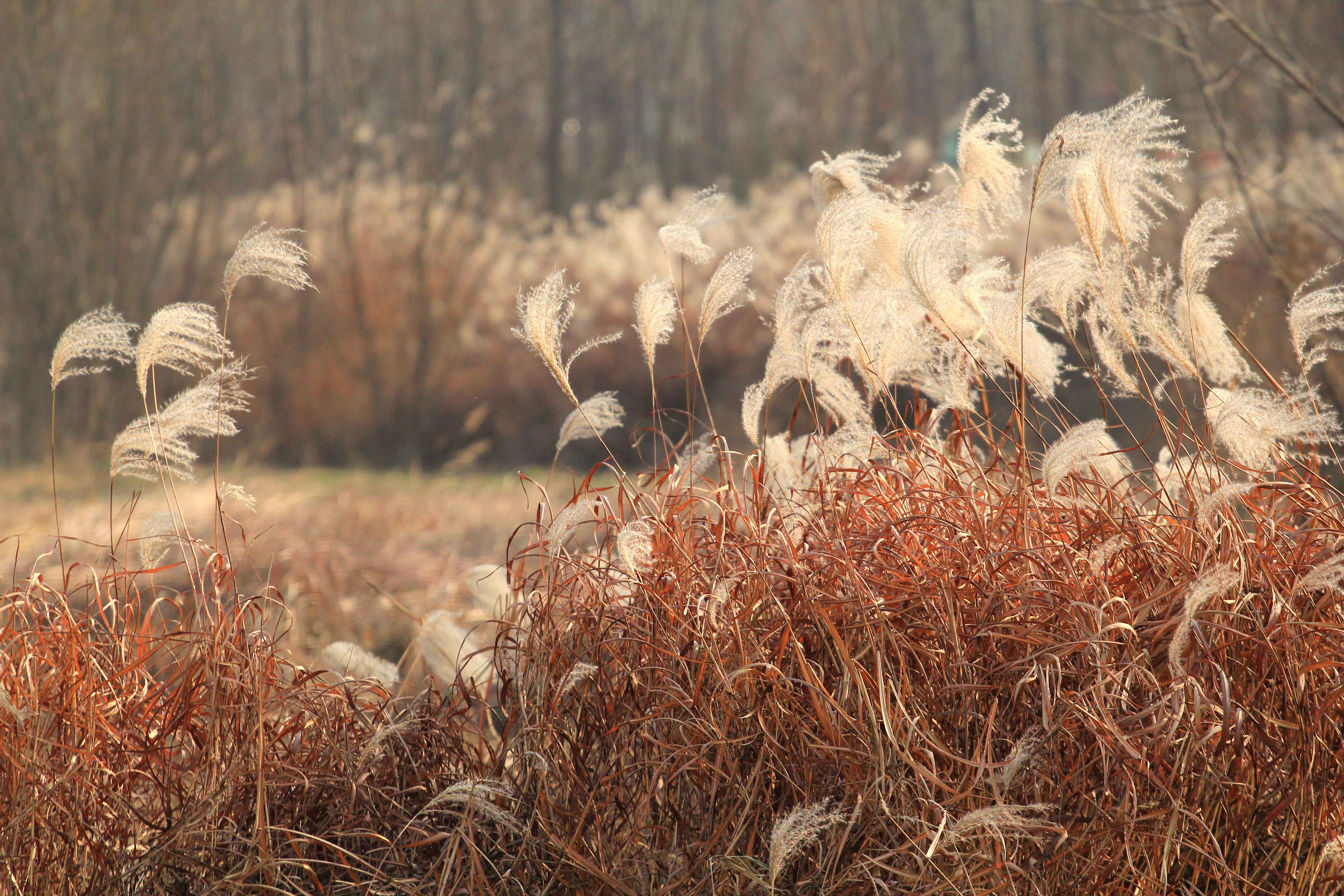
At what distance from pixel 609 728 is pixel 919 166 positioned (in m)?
7.89

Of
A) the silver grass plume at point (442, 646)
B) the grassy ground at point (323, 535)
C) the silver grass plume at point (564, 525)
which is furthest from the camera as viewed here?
the grassy ground at point (323, 535)

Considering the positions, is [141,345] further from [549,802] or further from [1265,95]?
[1265,95]

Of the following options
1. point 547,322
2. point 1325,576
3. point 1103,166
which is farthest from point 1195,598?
point 547,322

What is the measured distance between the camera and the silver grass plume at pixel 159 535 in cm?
176

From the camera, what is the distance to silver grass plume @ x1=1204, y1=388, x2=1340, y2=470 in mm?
1646

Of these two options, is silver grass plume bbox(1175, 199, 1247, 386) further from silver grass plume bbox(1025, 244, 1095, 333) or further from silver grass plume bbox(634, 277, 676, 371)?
silver grass plume bbox(634, 277, 676, 371)

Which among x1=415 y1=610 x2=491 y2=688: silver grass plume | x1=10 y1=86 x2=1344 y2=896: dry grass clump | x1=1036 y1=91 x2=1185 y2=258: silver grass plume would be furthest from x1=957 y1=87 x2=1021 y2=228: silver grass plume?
x1=415 y1=610 x2=491 y2=688: silver grass plume

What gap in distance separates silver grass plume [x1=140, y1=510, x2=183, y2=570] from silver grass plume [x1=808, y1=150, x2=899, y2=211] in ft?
3.82

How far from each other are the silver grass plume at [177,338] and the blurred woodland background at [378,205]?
3.43 meters

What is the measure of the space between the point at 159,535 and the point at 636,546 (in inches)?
31.4

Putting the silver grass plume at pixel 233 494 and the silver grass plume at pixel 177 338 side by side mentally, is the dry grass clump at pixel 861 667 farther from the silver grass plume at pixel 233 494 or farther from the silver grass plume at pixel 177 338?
the silver grass plume at pixel 177 338

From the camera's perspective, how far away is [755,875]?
1460mm

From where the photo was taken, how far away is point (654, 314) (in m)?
1.78

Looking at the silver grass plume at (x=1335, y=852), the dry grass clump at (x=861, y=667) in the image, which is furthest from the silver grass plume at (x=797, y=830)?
the silver grass plume at (x=1335, y=852)
